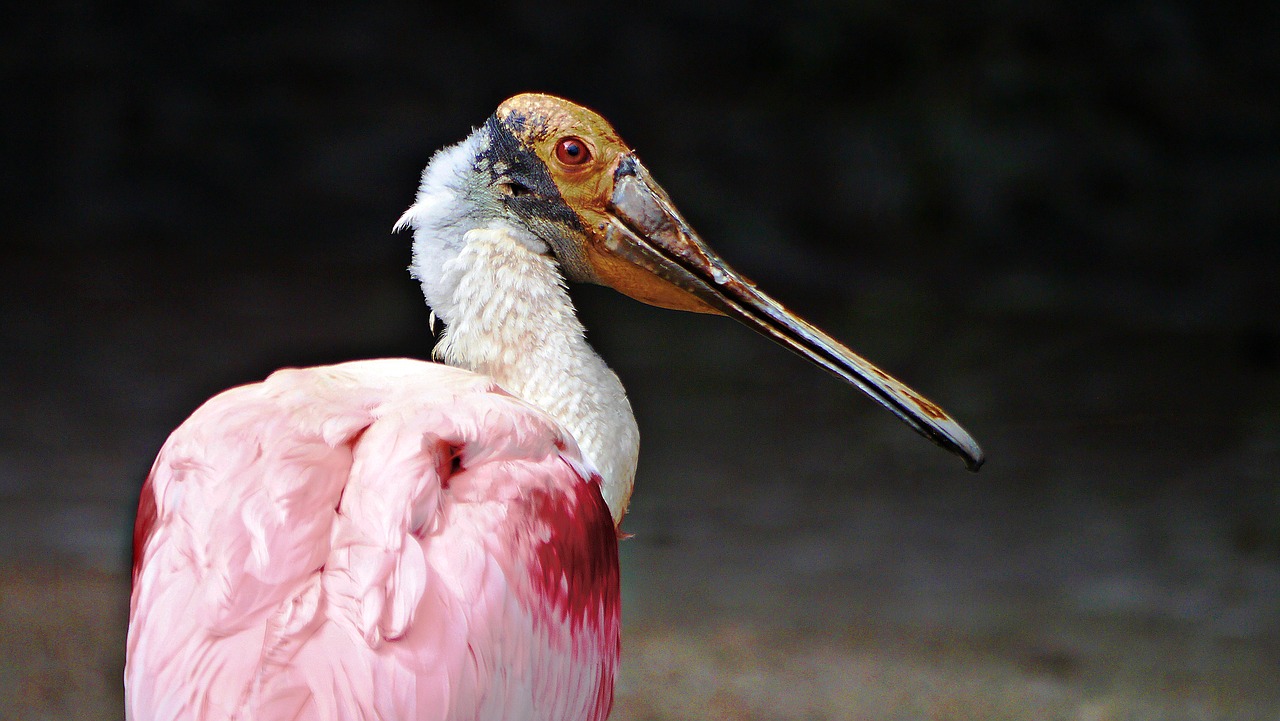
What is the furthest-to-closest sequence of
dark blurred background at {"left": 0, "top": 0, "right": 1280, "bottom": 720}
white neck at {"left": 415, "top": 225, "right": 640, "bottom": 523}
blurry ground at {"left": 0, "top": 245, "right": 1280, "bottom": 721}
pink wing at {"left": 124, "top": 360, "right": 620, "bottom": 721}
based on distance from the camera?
dark blurred background at {"left": 0, "top": 0, "right": 1280, "bottom": 720} → blurry ground at {"left": 0, "top": 245, "right": 1280, "bottom": 721} → white neck at {"left": 415, "top": 225, "right": 640, "bottom": 523} → pink wing at {"left": 124, "top": 360, "right": 620, "bottom": 721}

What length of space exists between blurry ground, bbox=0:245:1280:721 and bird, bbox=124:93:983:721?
1009 millimetres

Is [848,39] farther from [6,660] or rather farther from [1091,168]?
[6,660]

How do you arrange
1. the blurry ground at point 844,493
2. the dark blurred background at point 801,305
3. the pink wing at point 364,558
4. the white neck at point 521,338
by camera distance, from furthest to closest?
the dark blurred background at point 801,305 → the blurry ground at point 844,493 → the white neck at point 521,338 → the pink wing at point 364,558

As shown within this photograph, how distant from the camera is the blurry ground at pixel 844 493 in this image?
2359 mm

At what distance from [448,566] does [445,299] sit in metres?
0.43

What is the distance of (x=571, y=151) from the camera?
1442mm

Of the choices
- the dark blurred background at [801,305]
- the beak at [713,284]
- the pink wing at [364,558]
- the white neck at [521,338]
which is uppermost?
the dark blurred background at [801,305]

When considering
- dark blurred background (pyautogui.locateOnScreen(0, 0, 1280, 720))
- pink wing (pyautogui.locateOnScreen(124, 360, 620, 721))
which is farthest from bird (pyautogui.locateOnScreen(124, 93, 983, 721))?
dark blurred background (pyautogui.locateOnScreen(0, 0, 1280, 720))

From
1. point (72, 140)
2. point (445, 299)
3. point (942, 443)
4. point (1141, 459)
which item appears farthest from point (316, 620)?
point (72, 140)

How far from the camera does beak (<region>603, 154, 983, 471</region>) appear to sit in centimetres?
147

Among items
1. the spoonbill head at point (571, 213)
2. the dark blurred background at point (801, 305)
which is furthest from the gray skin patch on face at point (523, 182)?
the dark blurred background at point (801, 305)

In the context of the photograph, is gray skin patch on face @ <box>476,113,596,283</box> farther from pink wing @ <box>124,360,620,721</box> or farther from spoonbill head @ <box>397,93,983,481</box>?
pink wing @ <box>124,360,620,721</box>

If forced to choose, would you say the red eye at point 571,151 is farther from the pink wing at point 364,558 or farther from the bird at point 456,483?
the pink wing at point 364,558

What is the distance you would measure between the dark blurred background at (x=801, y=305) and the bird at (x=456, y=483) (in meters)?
1.00
